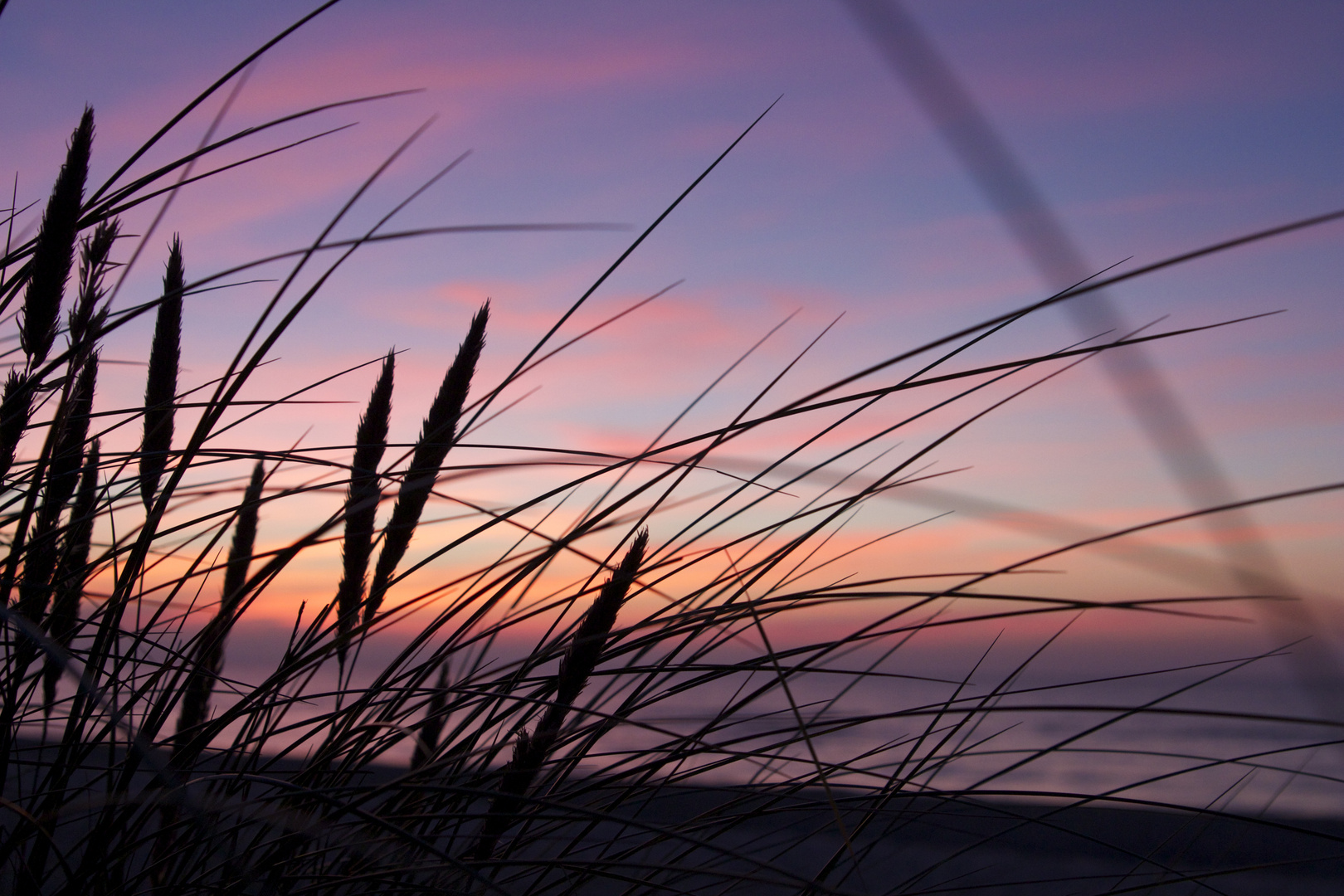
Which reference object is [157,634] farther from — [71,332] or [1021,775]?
[1021,775]

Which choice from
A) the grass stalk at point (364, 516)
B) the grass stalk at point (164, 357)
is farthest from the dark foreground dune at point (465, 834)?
the grass stalk at point (164, 357)

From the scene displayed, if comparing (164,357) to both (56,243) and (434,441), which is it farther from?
(434,441)

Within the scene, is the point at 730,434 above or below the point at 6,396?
below

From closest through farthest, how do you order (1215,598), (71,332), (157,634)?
(1215,598) → (71,332) → (157,634)

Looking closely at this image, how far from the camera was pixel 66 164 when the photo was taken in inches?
39.3

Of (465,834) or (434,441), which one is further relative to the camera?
(465,834)

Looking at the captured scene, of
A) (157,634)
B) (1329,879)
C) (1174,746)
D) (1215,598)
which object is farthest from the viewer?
(1174,746)

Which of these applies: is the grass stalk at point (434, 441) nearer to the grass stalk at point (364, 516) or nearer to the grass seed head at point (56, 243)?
the grass stalk at point (364, 516)

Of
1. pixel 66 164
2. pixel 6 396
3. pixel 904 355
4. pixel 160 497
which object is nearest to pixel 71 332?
pixel 6 396

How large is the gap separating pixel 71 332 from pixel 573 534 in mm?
723

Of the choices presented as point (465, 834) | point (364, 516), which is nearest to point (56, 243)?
point (364, 516)

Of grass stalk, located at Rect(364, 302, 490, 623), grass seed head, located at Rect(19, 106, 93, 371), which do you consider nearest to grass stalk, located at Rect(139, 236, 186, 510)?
grass seed head, located at Rect(19, 106, 93, 371)

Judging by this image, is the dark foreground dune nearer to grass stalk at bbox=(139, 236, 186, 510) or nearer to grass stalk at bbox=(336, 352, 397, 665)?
grass stalk at bbox=(336, 352, 397, 665)

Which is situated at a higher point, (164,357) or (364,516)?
(164,357)
